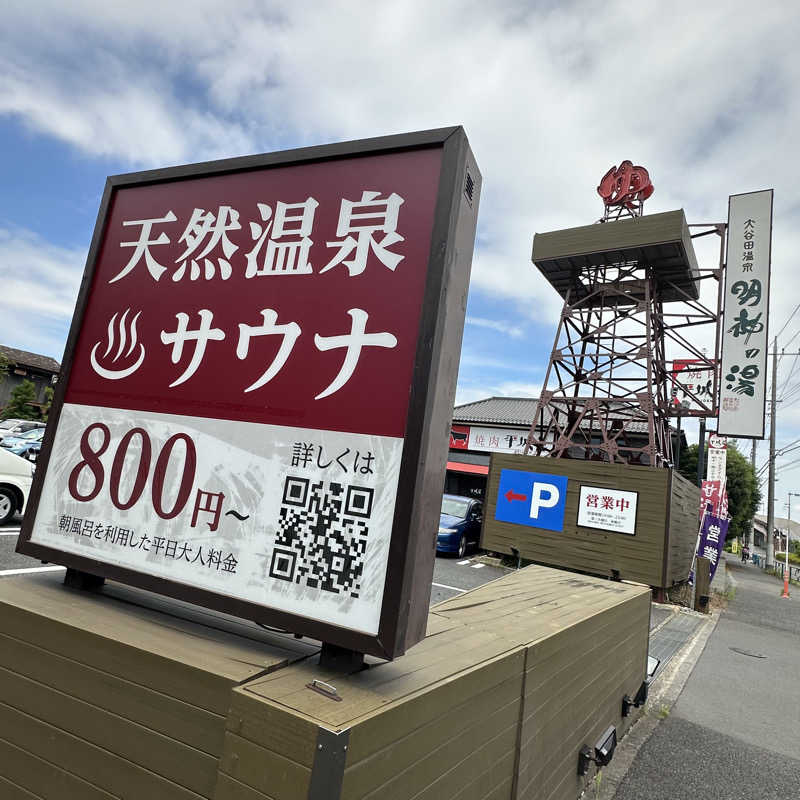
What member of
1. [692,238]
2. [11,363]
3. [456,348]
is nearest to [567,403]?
[692,238]

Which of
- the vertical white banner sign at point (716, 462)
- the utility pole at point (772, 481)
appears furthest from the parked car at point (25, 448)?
the utility pole at point (772, 481)

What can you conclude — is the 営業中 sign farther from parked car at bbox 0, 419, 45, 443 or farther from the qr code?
parked car at bbox 0, 419, 45, 443

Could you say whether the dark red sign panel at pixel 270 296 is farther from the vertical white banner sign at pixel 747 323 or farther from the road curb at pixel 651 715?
the vertical white banner sign at pixel 747 323

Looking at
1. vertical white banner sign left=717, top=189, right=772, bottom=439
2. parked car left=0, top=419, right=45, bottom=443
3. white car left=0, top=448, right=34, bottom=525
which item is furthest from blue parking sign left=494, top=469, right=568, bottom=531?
parked car left=0, top=419, right=45, bottom=443

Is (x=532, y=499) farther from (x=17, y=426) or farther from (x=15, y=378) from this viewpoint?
(x=15, y=378)

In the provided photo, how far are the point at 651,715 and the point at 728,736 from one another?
0.58m

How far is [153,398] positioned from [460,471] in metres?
24.6

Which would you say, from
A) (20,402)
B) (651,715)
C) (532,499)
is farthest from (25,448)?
(20,402)

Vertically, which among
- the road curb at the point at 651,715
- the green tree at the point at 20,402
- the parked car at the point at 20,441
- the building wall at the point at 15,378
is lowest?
the road curb at the point at 651,715

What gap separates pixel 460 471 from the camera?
25.7 m

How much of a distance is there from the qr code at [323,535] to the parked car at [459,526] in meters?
10.5

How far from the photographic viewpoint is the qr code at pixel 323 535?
1348 mm

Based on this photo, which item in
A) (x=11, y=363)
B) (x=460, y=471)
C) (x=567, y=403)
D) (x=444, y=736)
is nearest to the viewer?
(x=444, y=736)

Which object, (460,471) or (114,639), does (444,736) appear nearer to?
(114,639)
